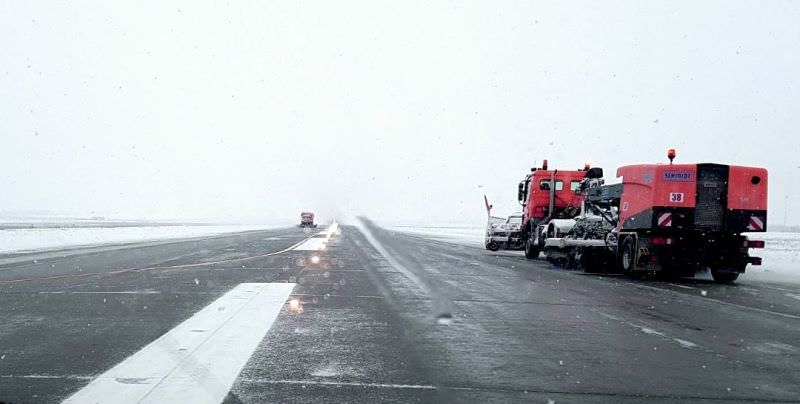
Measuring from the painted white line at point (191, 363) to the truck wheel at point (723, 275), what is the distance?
36.4 feet

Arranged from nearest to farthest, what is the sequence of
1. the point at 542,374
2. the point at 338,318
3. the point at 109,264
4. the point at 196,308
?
1. the point at 542,374
2. the point at 338,318
3. the point at 196,308
4. the point at 109,264

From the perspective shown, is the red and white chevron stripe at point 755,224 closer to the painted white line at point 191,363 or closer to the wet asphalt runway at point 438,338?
the wet asphalt runway at point 438,338

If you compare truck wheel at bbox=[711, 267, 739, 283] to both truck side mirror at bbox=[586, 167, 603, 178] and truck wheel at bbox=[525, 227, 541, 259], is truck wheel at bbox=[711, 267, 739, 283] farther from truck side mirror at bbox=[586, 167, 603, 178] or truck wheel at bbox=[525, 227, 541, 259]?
truck wheel at bbox=[525, 227, 541, 259]

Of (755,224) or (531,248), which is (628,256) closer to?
(755,224)

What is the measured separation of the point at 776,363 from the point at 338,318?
14.6ft

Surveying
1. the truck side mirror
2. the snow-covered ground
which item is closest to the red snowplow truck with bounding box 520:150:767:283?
the truck side mirror

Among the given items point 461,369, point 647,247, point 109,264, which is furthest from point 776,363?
point 109,264

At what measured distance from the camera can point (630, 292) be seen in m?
11.1

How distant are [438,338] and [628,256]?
33.2 ft

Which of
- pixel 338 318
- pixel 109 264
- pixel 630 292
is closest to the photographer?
pixel 338 318

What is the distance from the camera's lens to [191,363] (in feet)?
15.8

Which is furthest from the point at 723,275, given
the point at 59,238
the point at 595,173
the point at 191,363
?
the point at 59,238

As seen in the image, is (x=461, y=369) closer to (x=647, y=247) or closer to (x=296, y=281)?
(x=296, y=281)

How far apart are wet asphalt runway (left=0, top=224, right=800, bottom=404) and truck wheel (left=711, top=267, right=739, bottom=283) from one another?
2.05m
